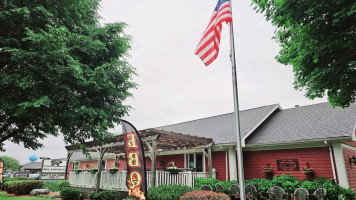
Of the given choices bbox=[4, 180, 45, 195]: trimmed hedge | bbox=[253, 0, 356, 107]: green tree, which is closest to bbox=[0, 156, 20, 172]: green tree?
bbox=[4, 180, 45, 195]: trimmed hedge

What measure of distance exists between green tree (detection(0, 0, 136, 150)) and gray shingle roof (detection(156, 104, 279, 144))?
259 inches

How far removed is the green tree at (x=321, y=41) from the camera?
560 centimetres

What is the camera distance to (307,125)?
12.1m

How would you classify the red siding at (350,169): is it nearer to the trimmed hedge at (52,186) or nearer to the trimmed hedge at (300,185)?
the trimmed hedge at (300,185)

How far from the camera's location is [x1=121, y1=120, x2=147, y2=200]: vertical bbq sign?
5.76 meters

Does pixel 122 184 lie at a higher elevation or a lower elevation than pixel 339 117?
lower

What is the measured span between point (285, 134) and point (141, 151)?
9271 millimetres

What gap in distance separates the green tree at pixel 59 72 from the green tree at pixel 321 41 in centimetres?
710

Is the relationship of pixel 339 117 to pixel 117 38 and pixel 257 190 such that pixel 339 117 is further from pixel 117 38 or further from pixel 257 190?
pixel 117 38

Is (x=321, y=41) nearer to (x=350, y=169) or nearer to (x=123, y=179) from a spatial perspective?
(x=350, y=169)

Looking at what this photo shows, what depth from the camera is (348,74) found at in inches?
245

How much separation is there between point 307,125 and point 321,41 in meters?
7.56

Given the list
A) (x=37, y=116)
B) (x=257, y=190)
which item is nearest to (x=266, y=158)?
(x=257, y=190)

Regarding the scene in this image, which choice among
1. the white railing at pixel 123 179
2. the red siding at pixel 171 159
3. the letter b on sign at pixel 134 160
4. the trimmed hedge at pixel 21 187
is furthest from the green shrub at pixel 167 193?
the trimmed hedge at pixel 21 187
